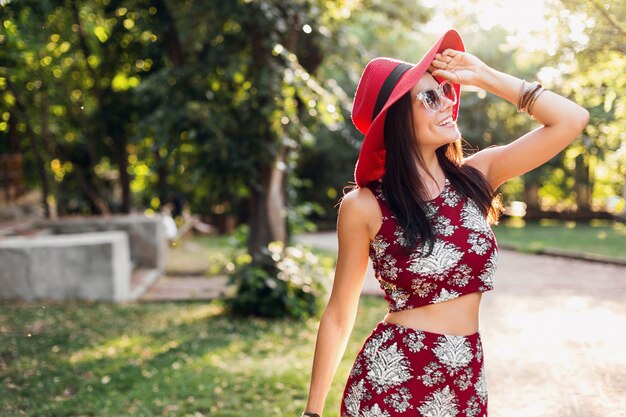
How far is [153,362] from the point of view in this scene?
281 inches

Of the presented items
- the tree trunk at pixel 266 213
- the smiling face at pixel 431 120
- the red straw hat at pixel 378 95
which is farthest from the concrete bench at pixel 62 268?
the smiling face at pixel 431 120

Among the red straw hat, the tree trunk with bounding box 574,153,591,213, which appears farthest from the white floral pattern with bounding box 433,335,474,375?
the tree trunk with bounding box 574,153,591,213

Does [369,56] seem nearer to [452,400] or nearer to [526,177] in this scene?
[452,400]

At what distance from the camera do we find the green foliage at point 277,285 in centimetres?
945

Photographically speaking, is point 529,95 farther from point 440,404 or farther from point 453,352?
point 440,404

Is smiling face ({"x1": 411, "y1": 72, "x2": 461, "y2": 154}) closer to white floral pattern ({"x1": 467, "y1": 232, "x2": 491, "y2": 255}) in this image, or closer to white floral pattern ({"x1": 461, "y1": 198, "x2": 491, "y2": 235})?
white floral pattern ({"x1": 461, "y1": 198, "x2": 491, "y2": 235})

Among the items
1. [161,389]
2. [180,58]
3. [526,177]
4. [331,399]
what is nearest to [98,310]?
[180,58]

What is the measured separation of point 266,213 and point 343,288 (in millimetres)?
7050

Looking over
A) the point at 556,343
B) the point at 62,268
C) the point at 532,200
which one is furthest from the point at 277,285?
the point at 532,200

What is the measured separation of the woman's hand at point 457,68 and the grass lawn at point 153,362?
3478 millimetres

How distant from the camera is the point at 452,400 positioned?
2467 millimetres

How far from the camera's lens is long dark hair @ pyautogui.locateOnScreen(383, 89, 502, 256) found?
8.25ft

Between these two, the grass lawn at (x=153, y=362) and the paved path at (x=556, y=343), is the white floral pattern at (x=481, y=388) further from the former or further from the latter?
the grass lawn at (x=153, y=362)

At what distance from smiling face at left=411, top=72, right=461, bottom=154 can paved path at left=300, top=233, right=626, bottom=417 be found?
2.74m
